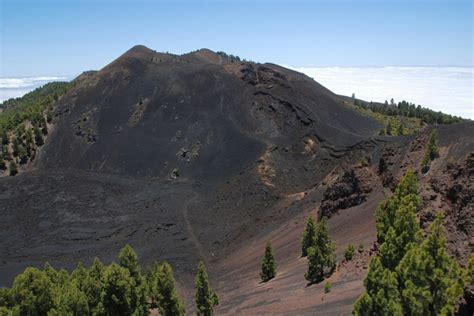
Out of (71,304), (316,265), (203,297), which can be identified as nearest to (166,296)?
(203,297)

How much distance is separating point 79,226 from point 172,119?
2995 centimetres

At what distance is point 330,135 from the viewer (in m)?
67.1

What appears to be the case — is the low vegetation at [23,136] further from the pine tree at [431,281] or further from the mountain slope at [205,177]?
the pine tree at [431,281]

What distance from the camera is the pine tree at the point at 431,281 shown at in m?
15.1

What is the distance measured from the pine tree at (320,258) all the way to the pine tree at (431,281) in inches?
525

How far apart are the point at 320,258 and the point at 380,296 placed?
44.9 ft

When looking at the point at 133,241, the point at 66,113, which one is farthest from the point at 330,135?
the point at 66,113

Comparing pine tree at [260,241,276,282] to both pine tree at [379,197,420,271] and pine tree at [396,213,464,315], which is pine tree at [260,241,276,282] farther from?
pine tree at [396,213,464,315]

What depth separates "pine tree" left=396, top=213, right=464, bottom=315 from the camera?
15.1 meters

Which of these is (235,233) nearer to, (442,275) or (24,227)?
(24,227)

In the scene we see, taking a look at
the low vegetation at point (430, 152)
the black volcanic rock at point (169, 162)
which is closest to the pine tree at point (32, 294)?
the black volcanic rock at point (169, 162)

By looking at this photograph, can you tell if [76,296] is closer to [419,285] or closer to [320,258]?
[320,258]

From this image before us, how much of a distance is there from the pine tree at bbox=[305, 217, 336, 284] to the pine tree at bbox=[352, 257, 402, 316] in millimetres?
12842

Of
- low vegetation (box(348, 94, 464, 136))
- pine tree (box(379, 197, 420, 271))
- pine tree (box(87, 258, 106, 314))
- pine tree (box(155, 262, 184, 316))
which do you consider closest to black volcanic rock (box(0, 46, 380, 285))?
low vegetation (box(348, 94, 464, 136))
